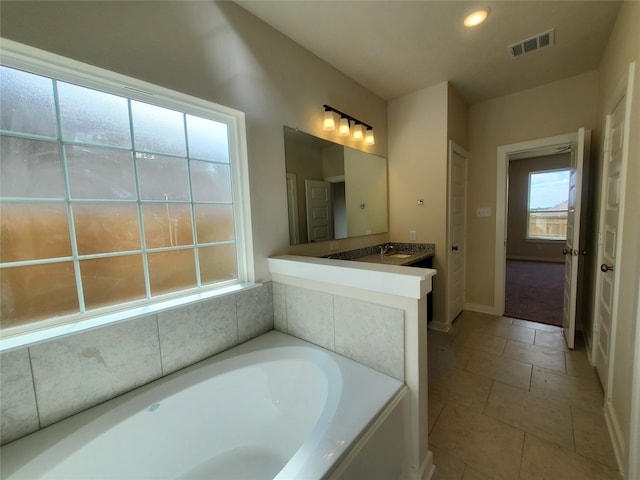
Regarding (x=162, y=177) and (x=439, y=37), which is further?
(x=439, y=37)

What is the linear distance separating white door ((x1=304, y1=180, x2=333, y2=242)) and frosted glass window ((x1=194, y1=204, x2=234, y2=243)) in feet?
2.21

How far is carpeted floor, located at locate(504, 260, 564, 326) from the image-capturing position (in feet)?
10.2

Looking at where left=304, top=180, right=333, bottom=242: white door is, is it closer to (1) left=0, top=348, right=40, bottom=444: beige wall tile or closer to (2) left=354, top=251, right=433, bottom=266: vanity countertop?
(2) left=354, top=251, right=433, bottom=266: vanity countertop

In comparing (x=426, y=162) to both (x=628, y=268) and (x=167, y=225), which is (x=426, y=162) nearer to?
(x=628, y=268)

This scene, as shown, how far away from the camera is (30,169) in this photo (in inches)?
41.8

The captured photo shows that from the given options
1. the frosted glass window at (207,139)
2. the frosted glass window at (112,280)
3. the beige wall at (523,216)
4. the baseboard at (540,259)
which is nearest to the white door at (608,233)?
the frosted glass window at (207,139)

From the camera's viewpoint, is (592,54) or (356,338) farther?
(592,54)

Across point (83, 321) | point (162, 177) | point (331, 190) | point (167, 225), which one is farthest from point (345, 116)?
point (83, 321)

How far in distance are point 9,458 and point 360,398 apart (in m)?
1.31

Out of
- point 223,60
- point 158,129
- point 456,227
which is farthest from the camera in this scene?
point 456,227

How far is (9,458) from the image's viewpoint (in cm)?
90

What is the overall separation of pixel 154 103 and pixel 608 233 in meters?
3.00

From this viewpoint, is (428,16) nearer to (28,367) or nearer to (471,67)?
(471,67)

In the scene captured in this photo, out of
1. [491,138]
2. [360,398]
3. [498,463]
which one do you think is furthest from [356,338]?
[491,138]
